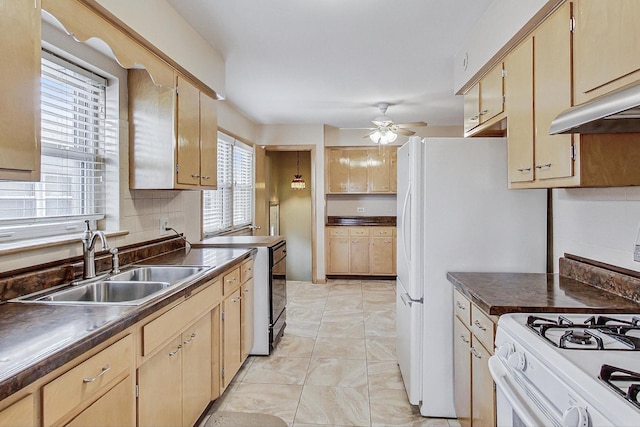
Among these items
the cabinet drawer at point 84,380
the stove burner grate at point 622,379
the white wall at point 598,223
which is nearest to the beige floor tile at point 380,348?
the white wall at point 598,223

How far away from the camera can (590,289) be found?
1.80m

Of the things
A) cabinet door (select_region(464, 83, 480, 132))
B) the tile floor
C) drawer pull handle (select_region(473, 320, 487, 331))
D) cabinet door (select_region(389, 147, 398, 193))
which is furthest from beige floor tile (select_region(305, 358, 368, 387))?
cabinet door (select_region(389, 147, 398, 193))

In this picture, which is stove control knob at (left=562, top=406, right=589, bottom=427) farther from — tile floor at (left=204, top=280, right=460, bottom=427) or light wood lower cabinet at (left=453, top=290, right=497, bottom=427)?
tile floor at (left=204, top=280, right=460, bottom=427)

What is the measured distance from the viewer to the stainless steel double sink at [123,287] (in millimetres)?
1659

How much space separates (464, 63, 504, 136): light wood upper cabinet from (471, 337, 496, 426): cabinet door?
133cm

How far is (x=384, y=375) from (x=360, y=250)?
3.38 meters

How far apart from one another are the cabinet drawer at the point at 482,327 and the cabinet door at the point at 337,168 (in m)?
4.61

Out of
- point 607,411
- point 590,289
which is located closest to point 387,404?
point 590,289

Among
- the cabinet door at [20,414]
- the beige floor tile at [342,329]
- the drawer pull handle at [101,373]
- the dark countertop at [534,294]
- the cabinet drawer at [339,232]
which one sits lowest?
the beige floor tile at [342,329]

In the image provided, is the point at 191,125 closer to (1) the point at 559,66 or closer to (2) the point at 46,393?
(2) the point at 46,393

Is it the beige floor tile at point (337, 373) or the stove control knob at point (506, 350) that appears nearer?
the stove control knob at point (506, 350)

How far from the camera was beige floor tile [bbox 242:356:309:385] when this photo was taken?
9.28ft

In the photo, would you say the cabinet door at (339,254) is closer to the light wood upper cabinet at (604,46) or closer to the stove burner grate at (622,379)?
the light wood upper cabinet at (604,46)

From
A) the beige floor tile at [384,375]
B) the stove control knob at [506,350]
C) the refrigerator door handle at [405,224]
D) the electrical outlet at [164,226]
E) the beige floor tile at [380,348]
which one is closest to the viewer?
the stove control knob at [506,350]
